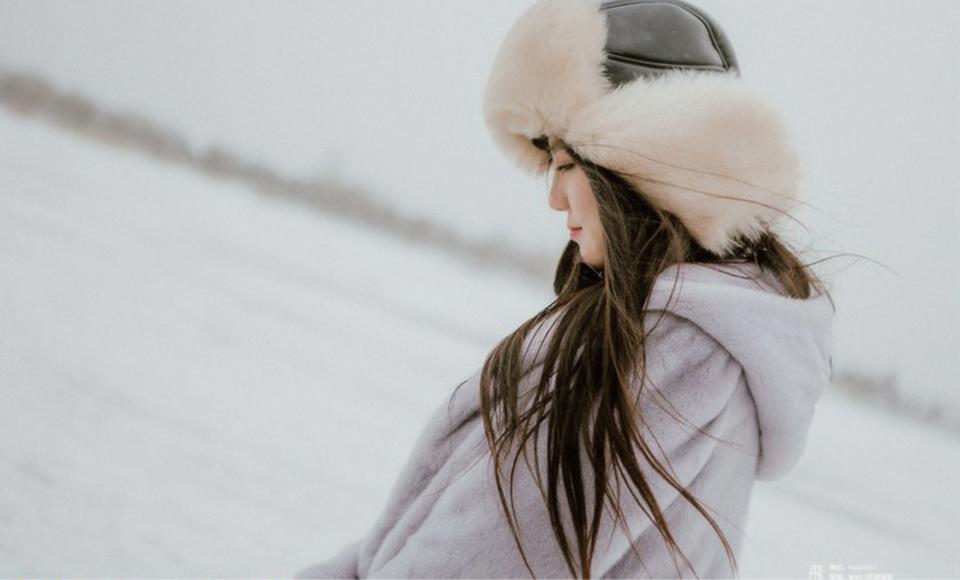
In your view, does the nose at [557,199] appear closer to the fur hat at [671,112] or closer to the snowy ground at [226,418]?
the fur hat at [671,112]

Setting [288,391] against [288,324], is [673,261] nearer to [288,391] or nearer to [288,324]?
[288,391]

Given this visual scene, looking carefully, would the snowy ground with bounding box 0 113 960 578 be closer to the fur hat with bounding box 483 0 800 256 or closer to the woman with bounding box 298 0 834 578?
the woman with bounding box 298 0 834 578

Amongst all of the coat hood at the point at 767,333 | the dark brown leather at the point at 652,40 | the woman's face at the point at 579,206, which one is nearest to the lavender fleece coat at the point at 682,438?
the coat hood at the point at 767,333

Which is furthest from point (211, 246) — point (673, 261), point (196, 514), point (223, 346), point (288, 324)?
point (673, 261)

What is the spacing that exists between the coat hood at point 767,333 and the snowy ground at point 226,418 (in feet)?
5.28

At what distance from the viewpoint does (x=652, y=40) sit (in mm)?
786

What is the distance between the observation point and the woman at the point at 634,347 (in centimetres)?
69

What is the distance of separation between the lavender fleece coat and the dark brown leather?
0.25 meters

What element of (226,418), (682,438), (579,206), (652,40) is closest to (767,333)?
(682,438)

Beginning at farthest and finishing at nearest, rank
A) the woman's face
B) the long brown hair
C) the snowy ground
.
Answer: the snowy ground → the woman's face → the long brown hair

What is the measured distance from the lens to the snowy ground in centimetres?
190

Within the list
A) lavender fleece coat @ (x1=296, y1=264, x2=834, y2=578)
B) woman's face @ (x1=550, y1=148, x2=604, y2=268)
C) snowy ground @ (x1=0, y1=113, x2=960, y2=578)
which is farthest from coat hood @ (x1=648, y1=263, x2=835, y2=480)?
snowy ground @ (x1=0, y1=113, x2=960, y2=578)

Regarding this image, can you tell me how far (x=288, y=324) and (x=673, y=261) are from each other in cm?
397

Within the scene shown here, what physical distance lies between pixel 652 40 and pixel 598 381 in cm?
42
